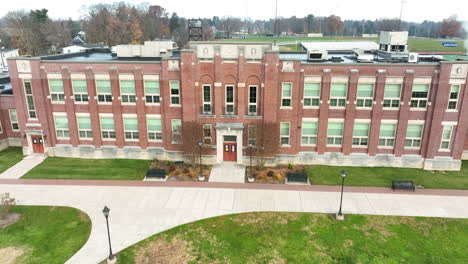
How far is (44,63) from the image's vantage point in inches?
1262

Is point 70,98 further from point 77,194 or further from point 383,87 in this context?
point 383,87

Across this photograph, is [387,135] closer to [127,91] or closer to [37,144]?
[127,91]

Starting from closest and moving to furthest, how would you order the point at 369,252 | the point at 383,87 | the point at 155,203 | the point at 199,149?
1. the point at 369,252
2. the point at 155,203
3. the point at 383,87
4. the point at 199,149

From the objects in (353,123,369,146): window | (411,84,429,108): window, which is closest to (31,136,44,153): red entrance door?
(353,123,369,146): window

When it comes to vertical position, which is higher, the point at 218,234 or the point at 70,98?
the point at 70,98

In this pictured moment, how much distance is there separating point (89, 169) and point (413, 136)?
105 feet

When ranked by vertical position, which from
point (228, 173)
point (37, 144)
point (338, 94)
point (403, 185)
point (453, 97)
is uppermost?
point (338, 94)

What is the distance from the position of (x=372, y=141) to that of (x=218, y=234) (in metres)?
18.7

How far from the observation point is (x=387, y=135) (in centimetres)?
3177

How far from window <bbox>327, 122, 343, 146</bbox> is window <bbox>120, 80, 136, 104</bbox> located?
19835mm

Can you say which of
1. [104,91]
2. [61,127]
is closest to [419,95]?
[104,91]

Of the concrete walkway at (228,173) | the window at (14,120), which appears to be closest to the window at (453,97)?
the concrete walkway at (228,173)

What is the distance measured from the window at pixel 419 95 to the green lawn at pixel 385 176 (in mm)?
6392

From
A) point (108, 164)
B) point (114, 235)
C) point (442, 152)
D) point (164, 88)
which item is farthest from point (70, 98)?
point (442, 152)
